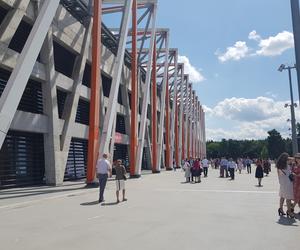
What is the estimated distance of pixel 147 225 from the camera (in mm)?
8633

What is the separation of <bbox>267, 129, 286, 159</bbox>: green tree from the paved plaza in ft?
341

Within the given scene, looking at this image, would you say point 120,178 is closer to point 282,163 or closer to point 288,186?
point 282,163

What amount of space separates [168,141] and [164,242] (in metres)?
39.1

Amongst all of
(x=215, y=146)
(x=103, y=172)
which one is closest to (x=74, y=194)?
(x=103, y=172)

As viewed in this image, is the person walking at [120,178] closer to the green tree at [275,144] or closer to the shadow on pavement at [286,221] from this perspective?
the shadow on pavement at [286,221]

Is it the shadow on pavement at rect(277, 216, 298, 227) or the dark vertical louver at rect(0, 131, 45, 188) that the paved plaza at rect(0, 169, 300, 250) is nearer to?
the shadow on pavement at rect(277, 216, 298, 227)

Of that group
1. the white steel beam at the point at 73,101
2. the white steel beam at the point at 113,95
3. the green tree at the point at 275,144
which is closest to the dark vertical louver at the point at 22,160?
the white steel beam at the point at 73,101

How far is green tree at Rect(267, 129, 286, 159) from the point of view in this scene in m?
112

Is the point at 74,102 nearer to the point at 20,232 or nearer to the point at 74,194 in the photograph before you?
the point at 74,194

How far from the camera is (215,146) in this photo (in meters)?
162

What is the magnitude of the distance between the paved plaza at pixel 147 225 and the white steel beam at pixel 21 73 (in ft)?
9.10

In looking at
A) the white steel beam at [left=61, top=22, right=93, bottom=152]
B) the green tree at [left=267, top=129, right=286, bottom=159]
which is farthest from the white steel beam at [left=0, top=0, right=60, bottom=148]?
the green tree at [left=267, top=129, right=286, bottom=159]

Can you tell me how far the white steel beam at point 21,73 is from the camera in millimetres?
13156

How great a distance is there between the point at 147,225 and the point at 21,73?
775 centimetres
